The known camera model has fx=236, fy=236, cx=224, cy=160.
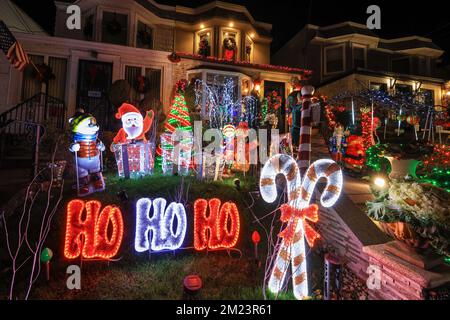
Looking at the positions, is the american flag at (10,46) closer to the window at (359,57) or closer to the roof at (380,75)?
the roof at (380,75)

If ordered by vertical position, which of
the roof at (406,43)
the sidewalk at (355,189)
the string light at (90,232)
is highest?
the roof at (406,43)

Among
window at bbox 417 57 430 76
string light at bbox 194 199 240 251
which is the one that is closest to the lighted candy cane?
string light at bbox 194 199 240 251

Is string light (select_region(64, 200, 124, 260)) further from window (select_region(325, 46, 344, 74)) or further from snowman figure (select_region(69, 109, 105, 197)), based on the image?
window (select_region(325, 46, 344, 74))

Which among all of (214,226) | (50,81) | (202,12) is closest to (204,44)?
(202,12)

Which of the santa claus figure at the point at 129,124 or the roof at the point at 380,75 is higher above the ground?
the roof at the point at 380,75

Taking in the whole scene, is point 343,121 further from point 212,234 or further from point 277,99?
point 212,234

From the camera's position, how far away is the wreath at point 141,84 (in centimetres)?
1212

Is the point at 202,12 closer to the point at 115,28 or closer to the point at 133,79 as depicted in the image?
the point at 115,28

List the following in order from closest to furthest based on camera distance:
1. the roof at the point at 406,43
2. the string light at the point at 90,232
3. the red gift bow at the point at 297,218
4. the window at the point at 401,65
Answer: the red gift bow at the point at 297,218 < the string light at the point at 90,232 < the roof at the point at 406,43 < the window at the point at 401,65

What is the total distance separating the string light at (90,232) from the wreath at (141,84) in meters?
9.36

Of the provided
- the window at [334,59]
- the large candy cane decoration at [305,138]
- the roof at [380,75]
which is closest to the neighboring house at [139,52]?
the roof at [380,75]

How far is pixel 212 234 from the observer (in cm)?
461

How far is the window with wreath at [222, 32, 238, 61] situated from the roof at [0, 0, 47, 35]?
433 inches
